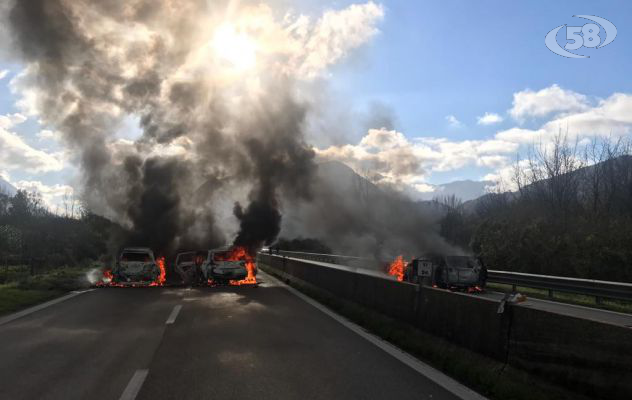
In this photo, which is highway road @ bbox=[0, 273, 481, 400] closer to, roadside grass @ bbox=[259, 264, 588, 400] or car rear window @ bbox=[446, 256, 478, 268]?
roadside grass @ bbox=[259, 264, 588, 400]

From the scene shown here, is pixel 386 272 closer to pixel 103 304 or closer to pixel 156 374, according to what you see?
pixel 103 304

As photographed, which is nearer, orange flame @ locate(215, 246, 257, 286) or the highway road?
the highway road

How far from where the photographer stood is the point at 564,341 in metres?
4.95

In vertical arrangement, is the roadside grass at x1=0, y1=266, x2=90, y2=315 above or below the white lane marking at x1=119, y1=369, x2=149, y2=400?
below

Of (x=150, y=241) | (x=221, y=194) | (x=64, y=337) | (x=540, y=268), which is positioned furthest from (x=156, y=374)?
(x=221, y=194)

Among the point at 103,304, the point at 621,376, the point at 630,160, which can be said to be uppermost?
the point at 630,160

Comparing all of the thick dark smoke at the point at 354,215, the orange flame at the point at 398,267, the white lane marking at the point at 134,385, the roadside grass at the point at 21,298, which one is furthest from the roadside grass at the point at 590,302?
the roadside grass at the point at 21,298

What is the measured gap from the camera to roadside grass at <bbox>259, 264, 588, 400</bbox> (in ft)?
16.5

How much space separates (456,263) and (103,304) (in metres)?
11.9

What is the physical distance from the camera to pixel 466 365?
6.15m

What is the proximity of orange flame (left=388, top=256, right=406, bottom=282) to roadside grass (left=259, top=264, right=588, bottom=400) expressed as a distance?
12.0m

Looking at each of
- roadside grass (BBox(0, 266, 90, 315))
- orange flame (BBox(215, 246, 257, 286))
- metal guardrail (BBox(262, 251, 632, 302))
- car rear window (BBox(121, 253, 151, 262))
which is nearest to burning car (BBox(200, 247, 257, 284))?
orange flame (BBox(215, 246, 257, 286))

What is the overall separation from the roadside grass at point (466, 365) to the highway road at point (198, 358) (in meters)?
0.35

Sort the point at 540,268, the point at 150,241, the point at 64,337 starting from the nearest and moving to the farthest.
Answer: the point at 64,337 < the point at 540,268 < the point at 150,241
